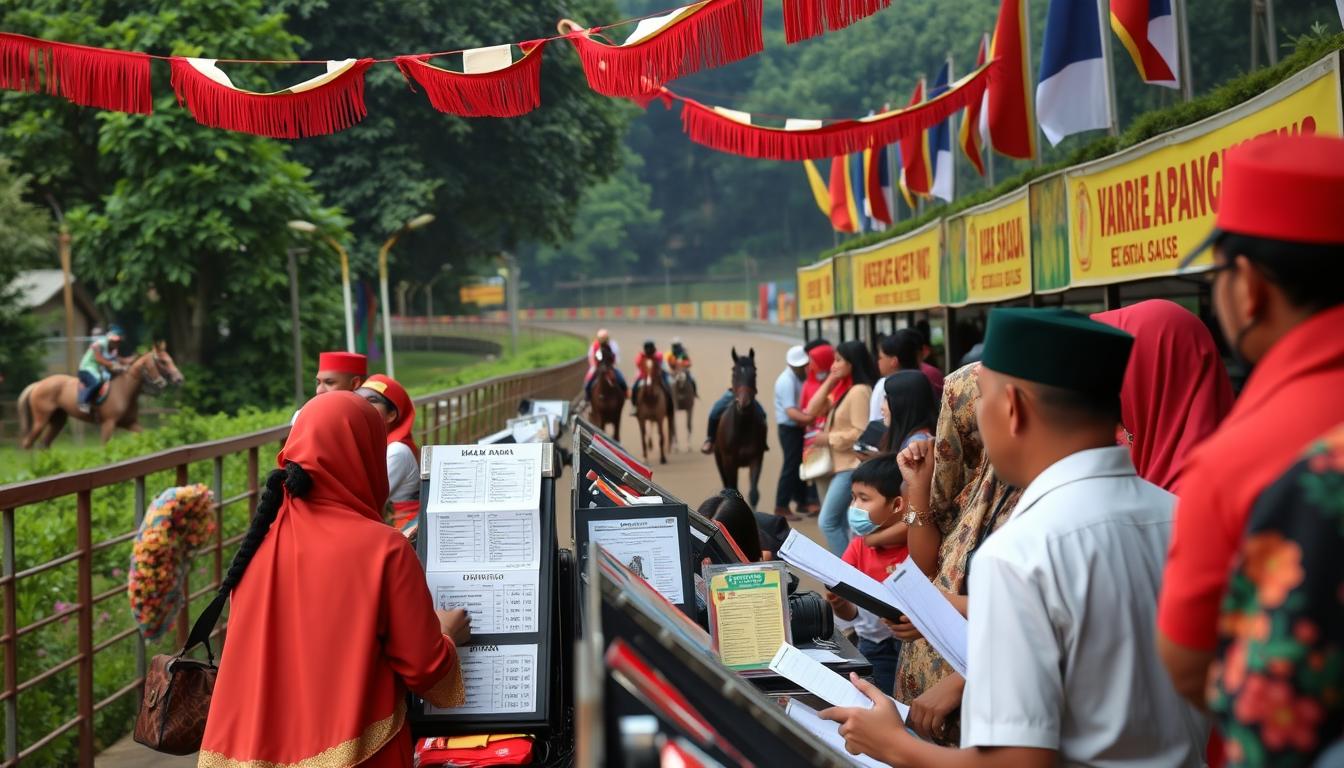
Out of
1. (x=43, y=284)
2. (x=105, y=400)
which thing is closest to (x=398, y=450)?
(x=105, y=400)

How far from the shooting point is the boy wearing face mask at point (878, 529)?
471 centimetres

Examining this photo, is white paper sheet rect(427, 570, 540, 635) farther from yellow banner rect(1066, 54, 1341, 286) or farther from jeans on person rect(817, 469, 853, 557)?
jeans on person rect(817, 469, 853, 557)

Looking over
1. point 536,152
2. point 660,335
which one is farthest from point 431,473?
point 660,335

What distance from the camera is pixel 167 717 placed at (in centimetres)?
378

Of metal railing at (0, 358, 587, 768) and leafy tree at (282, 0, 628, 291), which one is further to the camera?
leafy tree at (282, 0, 628, 291)

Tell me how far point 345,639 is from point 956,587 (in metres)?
1.53

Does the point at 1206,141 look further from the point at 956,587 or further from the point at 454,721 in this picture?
the point at 454,721

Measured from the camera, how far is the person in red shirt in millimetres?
1464

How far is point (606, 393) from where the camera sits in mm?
19109

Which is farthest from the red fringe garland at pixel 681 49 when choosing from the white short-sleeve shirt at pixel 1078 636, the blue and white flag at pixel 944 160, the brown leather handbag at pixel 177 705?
the blue and white flag at pixel 944 160

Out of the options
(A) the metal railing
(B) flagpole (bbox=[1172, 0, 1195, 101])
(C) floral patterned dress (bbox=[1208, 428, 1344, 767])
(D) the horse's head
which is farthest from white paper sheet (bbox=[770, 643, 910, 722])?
(D) the horse's head

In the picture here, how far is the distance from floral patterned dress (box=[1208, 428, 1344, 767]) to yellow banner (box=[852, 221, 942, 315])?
11909mm

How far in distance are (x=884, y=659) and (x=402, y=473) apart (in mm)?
2468

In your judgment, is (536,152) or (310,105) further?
(536,152)
